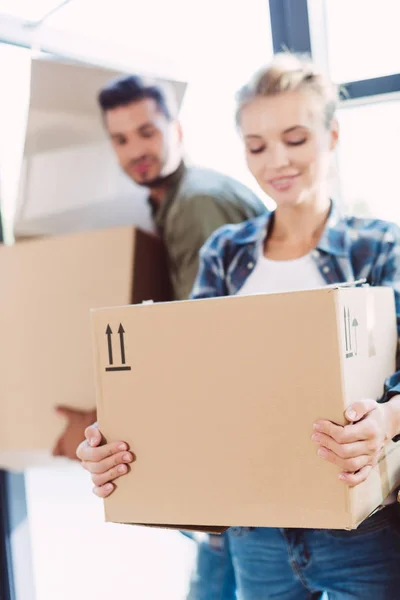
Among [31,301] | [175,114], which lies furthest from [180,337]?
[175,114]

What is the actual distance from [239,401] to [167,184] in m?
0.81

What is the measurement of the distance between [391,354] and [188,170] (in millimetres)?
729

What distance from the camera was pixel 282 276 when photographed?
3.70 ft

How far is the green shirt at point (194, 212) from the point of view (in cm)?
142

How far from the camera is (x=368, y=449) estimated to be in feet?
2.59

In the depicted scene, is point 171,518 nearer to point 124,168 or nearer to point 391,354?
point 391,354

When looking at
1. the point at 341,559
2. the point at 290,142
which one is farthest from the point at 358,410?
the point at 290,142

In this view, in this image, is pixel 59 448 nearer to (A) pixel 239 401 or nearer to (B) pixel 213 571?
(B) pixel 213 571

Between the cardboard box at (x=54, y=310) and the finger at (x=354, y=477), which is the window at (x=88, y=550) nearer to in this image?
the cardboard box at (x=54, y=310)

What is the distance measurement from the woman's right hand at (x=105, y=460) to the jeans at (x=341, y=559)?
0.30 meters

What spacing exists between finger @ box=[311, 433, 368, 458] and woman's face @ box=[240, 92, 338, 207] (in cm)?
53

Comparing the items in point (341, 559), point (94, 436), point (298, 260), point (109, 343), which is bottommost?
point (341, 559)

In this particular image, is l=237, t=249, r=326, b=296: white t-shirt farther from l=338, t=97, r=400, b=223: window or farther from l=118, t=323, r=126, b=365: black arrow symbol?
l=338, t=97, r=400, b=223: window

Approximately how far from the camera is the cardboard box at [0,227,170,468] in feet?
4.61
